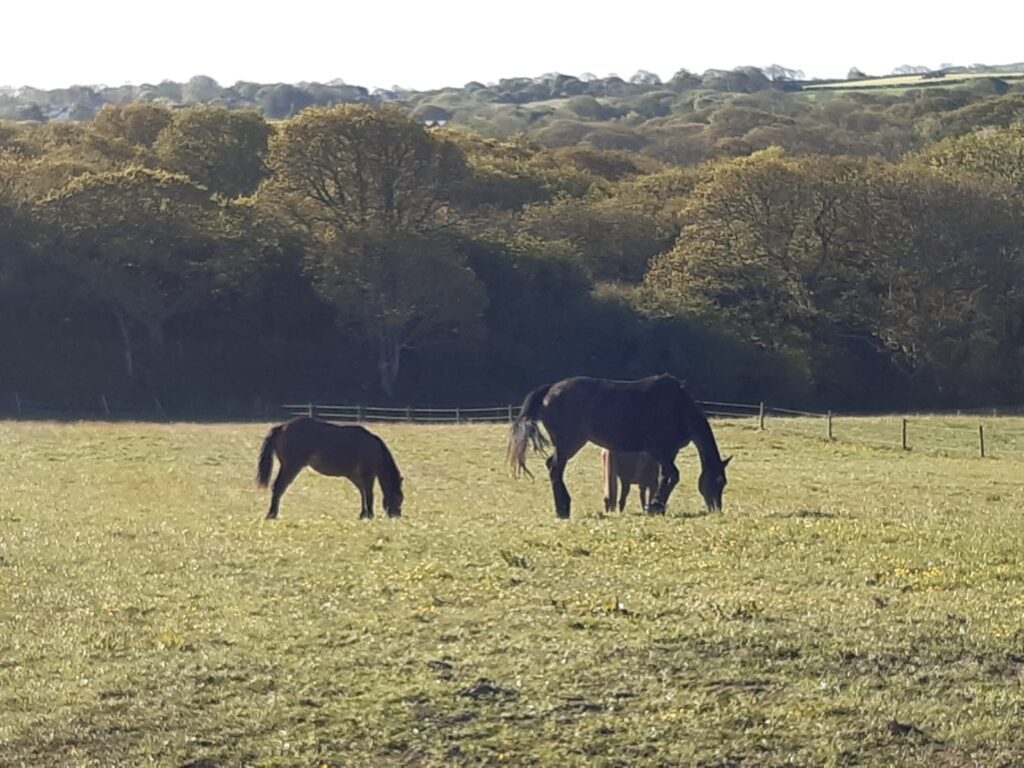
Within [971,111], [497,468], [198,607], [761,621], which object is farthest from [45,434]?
[971,111]

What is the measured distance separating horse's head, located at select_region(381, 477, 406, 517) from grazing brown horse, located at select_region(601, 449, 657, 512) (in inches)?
116

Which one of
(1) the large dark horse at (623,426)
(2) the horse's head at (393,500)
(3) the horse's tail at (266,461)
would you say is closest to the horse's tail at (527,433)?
(1) the large dark horse at (623,426)

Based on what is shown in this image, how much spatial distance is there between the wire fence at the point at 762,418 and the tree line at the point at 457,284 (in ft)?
5.07

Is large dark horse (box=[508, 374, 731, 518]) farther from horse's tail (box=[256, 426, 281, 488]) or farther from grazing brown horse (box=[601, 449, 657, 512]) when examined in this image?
horse's tail (box=[256, 426, 281, 488])

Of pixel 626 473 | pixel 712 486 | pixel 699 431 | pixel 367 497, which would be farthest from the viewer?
pixel 367 497

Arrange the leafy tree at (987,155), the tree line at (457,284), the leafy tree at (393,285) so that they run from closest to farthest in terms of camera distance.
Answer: the tree line at (457,284) → the leafy tree at (393,285) → the leafy tree at (987,155)

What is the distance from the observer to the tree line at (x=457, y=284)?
53.0 meters

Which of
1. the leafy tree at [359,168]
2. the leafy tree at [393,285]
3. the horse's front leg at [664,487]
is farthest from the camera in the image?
the leafy tree at [359,168]

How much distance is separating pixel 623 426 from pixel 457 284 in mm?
35755

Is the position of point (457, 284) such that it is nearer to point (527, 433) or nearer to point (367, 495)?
point (367, 495)

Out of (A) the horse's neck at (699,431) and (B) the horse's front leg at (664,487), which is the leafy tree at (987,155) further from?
(B) the horse's front leg at (664,487)

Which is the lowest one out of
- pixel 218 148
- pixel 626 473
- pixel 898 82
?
pixel 626 473

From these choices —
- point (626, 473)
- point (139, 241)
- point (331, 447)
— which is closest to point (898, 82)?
point (139, 241)

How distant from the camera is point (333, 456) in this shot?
20.3 metres
